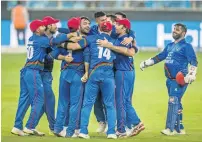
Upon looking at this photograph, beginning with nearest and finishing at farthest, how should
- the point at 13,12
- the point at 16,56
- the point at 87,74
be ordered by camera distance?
the point at 87,74 < the point at 16,56 < the point at 13,12

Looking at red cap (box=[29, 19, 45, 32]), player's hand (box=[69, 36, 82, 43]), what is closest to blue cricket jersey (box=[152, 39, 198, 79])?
player's hand (box=[69, 36, 82, 43])

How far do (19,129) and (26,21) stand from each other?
15784 mm

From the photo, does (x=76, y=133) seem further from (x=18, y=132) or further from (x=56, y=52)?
(x=56, y=52)

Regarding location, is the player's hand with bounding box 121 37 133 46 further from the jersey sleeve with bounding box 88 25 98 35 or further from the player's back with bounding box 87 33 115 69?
the jersey sleeve with bounding box 88 25 98 35

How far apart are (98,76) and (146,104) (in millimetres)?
5568

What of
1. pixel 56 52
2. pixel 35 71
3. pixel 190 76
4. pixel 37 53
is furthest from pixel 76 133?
pixel 190 76

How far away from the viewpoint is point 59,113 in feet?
44.4

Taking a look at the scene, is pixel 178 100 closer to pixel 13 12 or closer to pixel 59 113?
pixel 59 113

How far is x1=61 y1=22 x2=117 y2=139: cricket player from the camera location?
43.2 ft

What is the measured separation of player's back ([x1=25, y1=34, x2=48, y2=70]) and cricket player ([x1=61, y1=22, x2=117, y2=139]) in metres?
0.54

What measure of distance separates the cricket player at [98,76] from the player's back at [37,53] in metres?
0.54

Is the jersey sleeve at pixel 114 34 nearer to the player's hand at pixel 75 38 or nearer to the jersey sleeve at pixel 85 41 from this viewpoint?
the jersey sleeve at pixel 85 41

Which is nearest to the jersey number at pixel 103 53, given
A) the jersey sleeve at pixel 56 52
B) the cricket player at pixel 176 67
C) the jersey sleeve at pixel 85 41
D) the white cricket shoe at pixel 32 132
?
the jersey sleeve at pixel 85 41

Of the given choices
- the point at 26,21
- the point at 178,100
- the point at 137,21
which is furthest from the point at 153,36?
the point at 178,100
